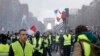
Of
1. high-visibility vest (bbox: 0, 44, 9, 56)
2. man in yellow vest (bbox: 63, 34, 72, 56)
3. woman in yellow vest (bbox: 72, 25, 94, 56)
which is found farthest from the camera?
man in yellow vest (bbox: 63, 34, 72, 56)

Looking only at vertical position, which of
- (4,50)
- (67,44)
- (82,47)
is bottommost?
(67,44)

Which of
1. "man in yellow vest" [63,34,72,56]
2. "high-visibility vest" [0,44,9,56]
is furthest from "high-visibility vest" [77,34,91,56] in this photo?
"man in yellow vest" [63,34,72,56]

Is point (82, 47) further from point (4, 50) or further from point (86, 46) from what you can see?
point (4, 50)

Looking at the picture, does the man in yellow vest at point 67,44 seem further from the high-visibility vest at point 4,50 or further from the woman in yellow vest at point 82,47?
the woman in yellow vest at point 82,47

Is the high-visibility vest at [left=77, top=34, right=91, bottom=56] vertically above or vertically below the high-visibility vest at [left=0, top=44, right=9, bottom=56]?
above

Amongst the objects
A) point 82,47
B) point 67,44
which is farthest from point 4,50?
point 67,44

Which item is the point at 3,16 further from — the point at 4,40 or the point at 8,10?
the point at 4,40

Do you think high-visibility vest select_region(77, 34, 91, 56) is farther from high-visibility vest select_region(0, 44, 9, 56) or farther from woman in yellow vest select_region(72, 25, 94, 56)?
high-visibility vest select_region(0, 44, 9, 56)

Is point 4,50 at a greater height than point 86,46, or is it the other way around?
point 86,46

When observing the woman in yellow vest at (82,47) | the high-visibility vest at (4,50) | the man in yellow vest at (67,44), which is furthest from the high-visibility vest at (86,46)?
the man in yellow vest at (67,44)

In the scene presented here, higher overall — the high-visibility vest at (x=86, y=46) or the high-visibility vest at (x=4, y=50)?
the high-visibility vest at (x=86, y=46)

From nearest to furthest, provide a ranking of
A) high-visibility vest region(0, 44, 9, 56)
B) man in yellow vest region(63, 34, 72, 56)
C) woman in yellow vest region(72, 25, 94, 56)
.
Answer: woman in yellow vest region(72, 25, 94, 56), high-visibility vest region(0, 44, 9, 56), man in yellow vest region(63, 34, 72, 56)

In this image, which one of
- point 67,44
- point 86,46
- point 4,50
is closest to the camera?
point 86,46

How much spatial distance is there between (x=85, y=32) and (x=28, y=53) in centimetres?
138
